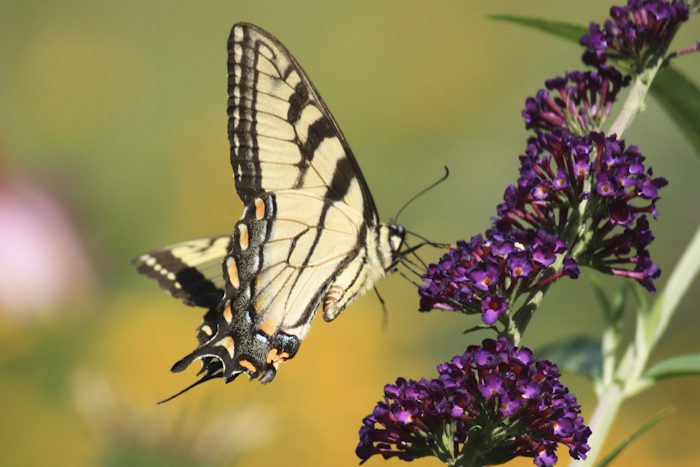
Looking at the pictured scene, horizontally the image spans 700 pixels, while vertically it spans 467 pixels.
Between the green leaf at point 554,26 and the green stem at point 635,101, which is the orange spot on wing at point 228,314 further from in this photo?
the green stem at point 635,101

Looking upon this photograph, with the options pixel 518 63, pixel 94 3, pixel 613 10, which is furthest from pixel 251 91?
pixel 94 3

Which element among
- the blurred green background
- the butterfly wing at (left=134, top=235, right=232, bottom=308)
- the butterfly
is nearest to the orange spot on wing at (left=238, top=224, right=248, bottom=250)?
the butterfly

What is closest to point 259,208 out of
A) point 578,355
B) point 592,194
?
point 578,355

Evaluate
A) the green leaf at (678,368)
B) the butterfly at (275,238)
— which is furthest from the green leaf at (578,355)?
the butterfly at (275,238)

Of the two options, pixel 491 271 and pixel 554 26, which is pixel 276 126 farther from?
pixel 491 271

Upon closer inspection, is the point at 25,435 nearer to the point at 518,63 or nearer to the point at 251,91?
the point at 251,91

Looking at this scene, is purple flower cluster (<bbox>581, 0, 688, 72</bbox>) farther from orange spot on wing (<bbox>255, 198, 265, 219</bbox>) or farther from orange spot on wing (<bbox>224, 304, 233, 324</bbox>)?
orange spot on wing (<bbox>224, 304, 233, 324</bbox>)
